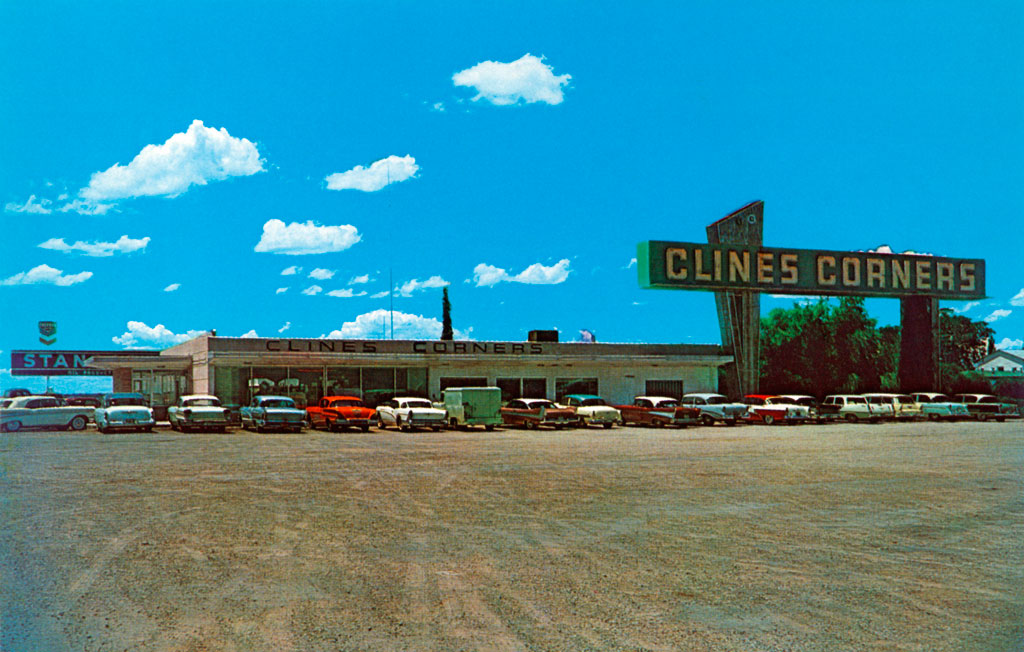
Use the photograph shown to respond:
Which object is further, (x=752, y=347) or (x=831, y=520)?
(x=752, y=347)

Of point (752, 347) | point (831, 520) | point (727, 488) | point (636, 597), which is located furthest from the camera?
point (752, 347)

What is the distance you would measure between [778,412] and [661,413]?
5792 mm

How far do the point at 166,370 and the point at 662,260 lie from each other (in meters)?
26.0

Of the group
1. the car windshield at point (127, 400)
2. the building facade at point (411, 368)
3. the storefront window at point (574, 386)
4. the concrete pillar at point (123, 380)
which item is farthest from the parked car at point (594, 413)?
the concrete pillar at point (123, 380)

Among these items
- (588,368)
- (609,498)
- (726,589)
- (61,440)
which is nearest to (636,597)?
(726,589)

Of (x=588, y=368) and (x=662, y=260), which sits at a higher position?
(x=662, y=260)

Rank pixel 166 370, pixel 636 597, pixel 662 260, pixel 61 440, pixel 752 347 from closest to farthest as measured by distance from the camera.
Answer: pixel 636 597, pixel 61 440, pixel 662 260, pixel 166 370, pixel 752 347

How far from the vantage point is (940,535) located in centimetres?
1007

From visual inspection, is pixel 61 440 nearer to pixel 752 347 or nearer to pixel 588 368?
pixel 588 368

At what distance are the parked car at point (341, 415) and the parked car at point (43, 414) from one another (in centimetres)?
862

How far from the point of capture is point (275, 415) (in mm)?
30609

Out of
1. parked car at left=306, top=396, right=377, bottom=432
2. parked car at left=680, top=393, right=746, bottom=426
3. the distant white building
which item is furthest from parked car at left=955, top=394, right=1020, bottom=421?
the distant white building

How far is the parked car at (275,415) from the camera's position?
100 ft

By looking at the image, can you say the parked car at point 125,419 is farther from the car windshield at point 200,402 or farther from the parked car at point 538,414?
the parked car at point 538,414
